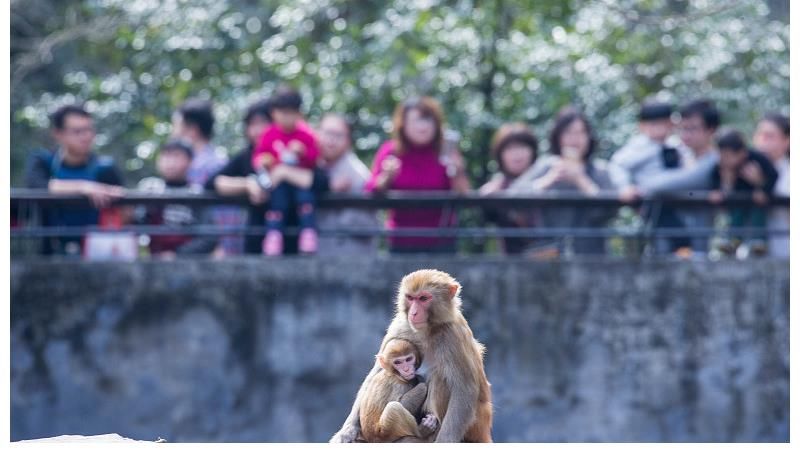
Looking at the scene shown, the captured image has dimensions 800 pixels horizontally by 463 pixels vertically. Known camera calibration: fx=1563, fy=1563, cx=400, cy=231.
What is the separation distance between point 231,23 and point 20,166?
2.26 metres

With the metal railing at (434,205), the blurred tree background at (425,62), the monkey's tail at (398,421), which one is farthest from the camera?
the blurred tree background at (425,62)

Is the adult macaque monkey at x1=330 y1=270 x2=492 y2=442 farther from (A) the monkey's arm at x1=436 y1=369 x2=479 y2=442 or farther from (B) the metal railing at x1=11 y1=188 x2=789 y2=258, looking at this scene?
(B) the metal railing at x1=11 y1=188 x2=789 y2=258

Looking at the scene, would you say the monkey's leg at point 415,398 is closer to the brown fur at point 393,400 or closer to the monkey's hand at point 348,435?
the brown fur at point 393,400

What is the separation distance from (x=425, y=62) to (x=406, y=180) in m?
2.56

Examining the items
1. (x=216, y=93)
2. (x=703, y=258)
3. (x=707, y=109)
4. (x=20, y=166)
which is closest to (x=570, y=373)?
(x=703, y=258)

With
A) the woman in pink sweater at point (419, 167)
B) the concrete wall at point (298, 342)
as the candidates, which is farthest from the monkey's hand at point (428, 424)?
the concrete wall at point (298, 342)

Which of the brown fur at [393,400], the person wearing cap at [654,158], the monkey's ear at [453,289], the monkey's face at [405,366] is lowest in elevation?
the brown fur at [393,400]

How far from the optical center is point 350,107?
34.2ft

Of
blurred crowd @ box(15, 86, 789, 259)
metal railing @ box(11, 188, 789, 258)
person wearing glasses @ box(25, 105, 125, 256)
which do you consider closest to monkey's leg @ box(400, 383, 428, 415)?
metal railing @ box(11, 188, 789, 258)

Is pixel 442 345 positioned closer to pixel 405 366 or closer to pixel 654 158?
pixel 405 366

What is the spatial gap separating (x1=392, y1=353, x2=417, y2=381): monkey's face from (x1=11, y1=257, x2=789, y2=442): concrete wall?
16.7ft

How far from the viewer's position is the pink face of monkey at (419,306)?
10.5ft

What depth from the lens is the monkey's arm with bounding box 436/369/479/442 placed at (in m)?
3.21

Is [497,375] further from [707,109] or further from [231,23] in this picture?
[231,23]
